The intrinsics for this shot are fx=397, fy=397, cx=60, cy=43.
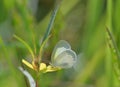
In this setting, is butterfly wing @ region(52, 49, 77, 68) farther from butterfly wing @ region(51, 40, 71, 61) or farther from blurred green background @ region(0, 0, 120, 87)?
blurred green background @ region(0, 0, 120, 87)

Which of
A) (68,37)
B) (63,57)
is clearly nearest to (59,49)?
(63,57)

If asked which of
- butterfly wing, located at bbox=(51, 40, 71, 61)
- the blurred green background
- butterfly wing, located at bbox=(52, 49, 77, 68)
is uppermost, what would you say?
Answer: the blurred green background

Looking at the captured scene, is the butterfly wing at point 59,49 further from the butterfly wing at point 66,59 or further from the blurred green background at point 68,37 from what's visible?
the blurred green background at point 68,37

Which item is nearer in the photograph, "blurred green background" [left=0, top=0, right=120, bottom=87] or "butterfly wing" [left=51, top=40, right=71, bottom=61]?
"butterfly wing" [left=51, top=40, right=71, bottom=61]

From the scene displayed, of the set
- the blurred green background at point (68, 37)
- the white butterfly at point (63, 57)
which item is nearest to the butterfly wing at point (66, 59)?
the white butterfly at point (63, 57)

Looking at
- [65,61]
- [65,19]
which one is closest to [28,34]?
[65,19]

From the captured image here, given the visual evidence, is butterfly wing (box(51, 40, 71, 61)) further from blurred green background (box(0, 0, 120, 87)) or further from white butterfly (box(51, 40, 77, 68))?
blurred green background (box(0, 0, 120, 87))

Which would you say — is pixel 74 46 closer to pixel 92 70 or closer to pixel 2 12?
pixel 92 70

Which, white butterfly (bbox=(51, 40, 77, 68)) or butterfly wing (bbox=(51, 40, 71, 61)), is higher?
butterfly wing (bbox=(51, 40, 71, 61))

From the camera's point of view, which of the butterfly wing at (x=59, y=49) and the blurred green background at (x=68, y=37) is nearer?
the butterfly wing at (x=59, y=49)

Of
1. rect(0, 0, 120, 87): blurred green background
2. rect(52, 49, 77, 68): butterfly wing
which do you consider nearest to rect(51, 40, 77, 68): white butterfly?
rect(52, 49, 77, 68): butterfly wing
